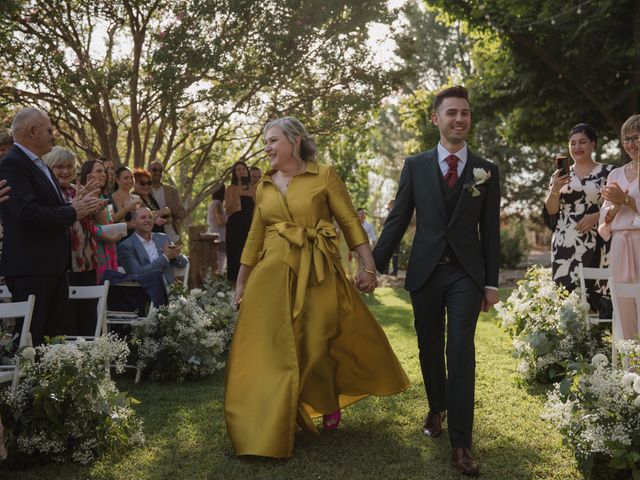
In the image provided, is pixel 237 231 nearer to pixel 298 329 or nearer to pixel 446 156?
pixel 298 329

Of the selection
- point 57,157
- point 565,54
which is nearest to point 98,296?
point 57,157

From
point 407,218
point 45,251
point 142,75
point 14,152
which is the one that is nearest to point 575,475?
point 407,218

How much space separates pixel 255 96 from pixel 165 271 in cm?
586

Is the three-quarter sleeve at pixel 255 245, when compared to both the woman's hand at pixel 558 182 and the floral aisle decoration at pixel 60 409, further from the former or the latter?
the woman's hand at pixel 558 182

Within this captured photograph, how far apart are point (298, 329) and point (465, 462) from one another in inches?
52.6

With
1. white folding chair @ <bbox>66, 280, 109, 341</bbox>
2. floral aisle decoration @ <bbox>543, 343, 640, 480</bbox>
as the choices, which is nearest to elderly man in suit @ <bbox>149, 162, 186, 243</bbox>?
white folding chair @ <bbox>66, 280, 109, 341</bbox>

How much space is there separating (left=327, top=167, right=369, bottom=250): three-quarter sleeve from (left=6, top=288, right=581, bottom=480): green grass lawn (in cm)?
138

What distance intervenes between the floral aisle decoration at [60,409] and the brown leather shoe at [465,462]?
6.96 feet

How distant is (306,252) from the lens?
4832mm

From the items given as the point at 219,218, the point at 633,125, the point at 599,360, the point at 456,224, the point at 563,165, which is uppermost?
the point at 633,125

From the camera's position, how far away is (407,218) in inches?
189

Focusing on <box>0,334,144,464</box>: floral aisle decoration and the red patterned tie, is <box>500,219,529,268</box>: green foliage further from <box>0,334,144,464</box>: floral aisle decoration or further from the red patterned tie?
<box>0,334,144,464</box>: floral aisle decoration

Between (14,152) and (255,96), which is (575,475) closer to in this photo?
(14,152)

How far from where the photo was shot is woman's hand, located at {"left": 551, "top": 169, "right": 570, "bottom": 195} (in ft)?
22.2
